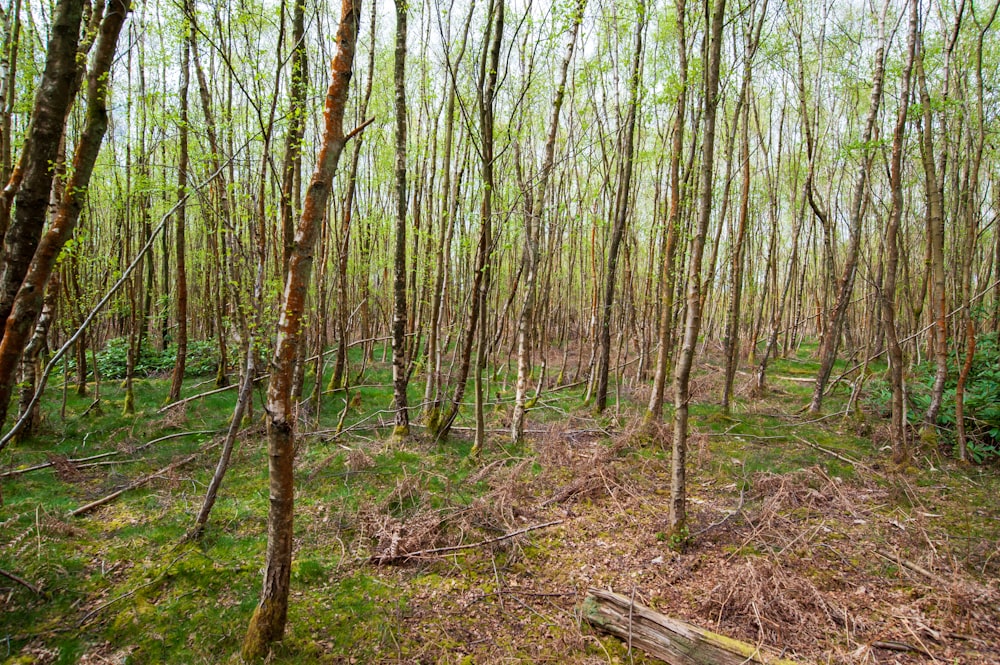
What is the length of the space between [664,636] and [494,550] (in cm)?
168

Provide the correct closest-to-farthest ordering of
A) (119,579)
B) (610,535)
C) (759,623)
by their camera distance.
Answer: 1. (759,623)
2. (119,579)
3. (610,535)

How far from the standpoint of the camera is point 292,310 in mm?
2721

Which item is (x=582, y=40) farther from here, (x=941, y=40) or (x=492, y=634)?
(x=492, y=634)

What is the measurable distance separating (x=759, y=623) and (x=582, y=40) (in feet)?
34.1

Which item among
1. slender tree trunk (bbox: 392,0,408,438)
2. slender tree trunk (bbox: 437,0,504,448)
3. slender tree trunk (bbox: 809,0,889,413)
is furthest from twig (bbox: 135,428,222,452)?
slender tree trunk (bbox: 809,0,889,413)

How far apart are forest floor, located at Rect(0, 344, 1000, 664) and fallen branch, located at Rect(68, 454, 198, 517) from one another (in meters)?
0.07

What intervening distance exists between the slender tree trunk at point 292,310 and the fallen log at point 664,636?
7.33ft

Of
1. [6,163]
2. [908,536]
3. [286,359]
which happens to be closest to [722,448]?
[908,536]

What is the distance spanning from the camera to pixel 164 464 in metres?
6.14

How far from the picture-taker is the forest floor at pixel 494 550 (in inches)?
127

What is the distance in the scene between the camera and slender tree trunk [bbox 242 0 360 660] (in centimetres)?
271

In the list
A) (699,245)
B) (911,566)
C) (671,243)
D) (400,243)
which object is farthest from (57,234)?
(911,566)

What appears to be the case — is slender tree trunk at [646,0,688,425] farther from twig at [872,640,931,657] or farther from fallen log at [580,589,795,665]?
twig at [872,640,931,657]

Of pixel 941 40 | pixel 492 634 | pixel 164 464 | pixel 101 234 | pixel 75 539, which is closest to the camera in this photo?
pixel 492 634
